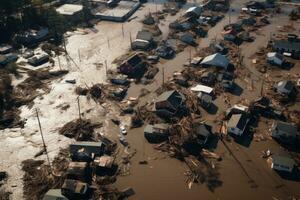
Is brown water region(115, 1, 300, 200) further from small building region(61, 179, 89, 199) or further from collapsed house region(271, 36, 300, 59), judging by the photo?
collapsed house region(271, 36, 300, 59)

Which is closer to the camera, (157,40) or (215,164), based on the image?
(215,164)

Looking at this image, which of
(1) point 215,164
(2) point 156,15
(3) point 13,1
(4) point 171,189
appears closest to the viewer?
(4) point 171,189

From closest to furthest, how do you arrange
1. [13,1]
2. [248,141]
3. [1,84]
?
1. [248,141]
2. [1,84]
3. [13,1]

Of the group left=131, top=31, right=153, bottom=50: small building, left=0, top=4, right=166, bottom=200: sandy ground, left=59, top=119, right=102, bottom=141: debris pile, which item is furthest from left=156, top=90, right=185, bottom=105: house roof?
left=131, top=31, right=153, bottom=50: small building

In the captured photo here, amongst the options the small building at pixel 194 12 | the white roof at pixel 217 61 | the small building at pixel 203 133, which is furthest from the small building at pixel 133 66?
the small building at pixel 194 12

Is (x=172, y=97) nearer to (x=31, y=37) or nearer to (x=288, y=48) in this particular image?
(x=288, y=48)

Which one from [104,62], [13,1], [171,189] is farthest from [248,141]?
[13,1]

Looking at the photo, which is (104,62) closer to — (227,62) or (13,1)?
(227,62)
